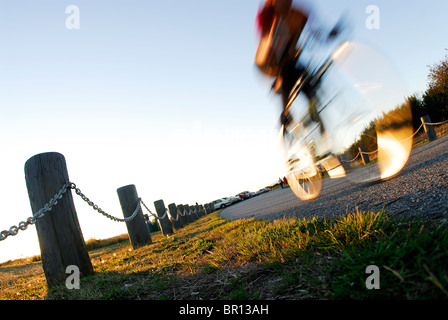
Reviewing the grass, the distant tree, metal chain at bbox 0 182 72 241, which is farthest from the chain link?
the distant tree

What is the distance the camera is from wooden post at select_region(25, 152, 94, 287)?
3242 millimetres

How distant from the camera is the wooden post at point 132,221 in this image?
6465mm

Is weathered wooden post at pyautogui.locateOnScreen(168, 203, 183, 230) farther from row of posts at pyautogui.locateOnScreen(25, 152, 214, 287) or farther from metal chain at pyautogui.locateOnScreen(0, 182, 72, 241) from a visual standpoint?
metal chain at pyautogui.locateOnScreen(0, 182, 72, 241)

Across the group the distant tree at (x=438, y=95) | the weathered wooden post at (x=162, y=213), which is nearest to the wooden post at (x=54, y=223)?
the weathered wooden post at (x=162, y=213)

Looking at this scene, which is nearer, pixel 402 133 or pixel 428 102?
pixel 402 133

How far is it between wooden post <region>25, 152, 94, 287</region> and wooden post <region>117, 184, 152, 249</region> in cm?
294

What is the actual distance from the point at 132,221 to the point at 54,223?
10.9 ft

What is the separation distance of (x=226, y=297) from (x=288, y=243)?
2.91 ft

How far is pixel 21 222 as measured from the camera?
273cm

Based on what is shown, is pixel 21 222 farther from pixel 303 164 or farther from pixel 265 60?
pixel 303 164
